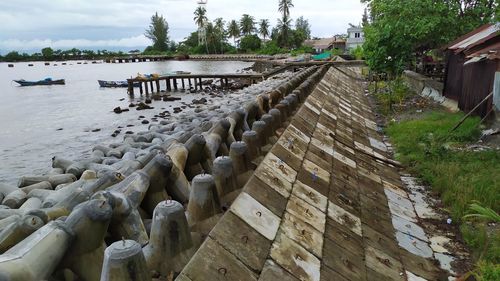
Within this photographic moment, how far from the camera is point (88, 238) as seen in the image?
2.45 meters

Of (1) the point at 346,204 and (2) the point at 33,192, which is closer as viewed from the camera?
(1) the point at 346,204

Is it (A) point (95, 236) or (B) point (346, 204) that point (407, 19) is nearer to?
(B) point (346, 204)

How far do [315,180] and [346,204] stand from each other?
1.54 ft

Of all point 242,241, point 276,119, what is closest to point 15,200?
point 276,119

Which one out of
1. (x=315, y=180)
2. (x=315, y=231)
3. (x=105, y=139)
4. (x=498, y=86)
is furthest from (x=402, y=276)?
(x=105, y=139)

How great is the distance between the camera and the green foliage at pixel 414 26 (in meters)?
17.6

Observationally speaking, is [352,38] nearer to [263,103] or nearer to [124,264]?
[263,103]

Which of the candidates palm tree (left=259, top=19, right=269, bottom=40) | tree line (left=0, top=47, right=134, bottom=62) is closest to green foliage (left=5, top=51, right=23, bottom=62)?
tree line (left=0, top=47, right=134, bottom=62)

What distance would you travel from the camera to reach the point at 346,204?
467 centimetres

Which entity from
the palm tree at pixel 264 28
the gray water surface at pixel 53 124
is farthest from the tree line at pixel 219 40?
the gray water surface at pixel 53 124

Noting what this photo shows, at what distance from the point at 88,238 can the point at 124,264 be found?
627mm

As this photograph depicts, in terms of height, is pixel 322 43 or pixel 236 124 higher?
pixel 322 43

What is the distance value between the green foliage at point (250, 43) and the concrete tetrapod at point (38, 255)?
105109 mm

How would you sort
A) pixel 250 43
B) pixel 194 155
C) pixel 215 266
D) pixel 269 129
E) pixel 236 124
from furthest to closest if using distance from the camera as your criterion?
pixel 250 43 → pixel 236 124 → pixel 269 129 → pixel 194 155 → pixel 215 266
